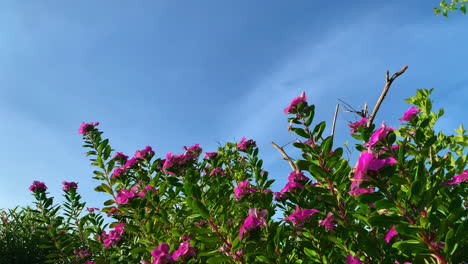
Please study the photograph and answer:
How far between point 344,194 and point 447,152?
2188 mm

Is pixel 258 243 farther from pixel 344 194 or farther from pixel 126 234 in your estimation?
pixel 126 234

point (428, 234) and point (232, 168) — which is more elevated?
point (232, 168)

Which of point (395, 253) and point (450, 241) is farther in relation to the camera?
point (395, 253)

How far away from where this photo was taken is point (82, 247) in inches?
266

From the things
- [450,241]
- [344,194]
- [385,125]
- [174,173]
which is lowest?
[450,241]

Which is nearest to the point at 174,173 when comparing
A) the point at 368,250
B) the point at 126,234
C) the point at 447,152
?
the point at 126,234

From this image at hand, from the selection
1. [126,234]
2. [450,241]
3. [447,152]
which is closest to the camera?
[450,241]

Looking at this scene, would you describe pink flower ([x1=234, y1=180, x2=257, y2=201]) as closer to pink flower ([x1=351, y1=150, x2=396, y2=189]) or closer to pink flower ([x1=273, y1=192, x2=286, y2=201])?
pink flower ([x1=273, y1=192, x2=286, y2=201])

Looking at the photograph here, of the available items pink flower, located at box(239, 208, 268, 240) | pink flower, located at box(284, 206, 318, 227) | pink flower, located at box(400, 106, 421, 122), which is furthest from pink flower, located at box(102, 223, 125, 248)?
pink flower, located at box(400, 106, 421, 122)

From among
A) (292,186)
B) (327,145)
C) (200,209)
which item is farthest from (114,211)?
(327,145)

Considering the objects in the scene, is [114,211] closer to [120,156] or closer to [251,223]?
[120,156]

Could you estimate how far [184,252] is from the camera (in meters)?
2.79

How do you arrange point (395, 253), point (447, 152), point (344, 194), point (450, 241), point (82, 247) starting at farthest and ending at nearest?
point (82, 247)
point (447, 152)
point (344, 194)
point (395, 253)
point (450, 241)

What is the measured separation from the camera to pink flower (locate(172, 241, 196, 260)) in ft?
9.05
